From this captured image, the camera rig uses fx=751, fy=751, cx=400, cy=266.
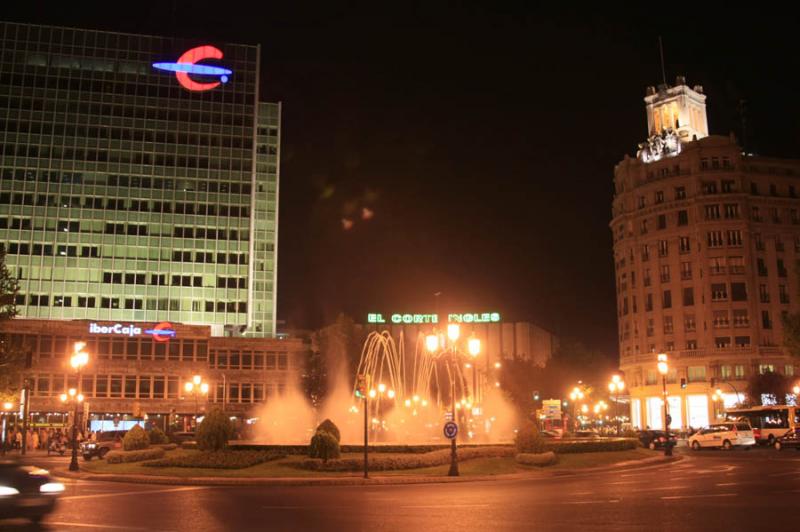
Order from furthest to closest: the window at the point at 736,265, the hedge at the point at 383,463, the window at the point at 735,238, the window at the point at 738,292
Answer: the window at the point at 735,238 < the window at the point at 736,265 < the window at the point at 738,292 < the hedge at the point at 383,463

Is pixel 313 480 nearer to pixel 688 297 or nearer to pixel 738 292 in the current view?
pixel 688 297

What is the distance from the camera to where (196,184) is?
337ft

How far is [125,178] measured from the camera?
10000 cm

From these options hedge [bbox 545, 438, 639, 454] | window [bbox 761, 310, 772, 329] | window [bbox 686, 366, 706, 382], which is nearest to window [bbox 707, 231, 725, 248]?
window [bbox 761, 310, 772, 329]

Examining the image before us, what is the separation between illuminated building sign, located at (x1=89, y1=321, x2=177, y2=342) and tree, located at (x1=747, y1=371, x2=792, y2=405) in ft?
230

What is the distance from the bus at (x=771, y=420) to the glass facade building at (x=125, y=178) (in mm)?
64178

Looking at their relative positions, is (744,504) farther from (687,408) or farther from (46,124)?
(46,124)

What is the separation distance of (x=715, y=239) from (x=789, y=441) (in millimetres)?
53517

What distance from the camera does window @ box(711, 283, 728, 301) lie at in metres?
101

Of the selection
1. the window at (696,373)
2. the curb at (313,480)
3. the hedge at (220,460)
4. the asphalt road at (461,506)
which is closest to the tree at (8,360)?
the curb at (313,480)

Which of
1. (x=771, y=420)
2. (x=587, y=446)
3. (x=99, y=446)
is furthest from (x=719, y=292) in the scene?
(x=99, y=446)

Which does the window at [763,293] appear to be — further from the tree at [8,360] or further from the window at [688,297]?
the tree at [8,360]

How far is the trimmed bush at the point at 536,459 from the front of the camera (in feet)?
114

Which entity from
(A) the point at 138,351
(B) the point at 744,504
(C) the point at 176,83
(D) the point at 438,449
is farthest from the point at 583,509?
(C) the point at 176,83
